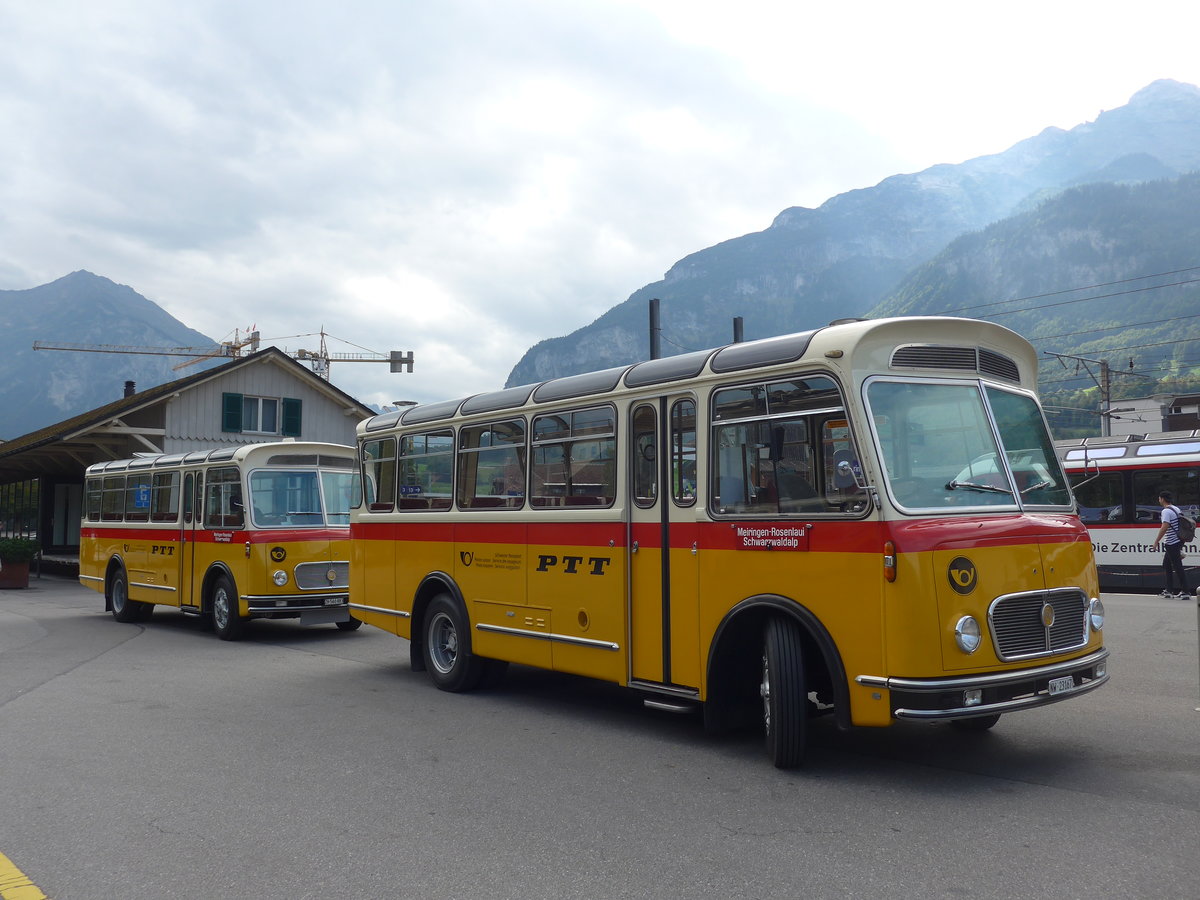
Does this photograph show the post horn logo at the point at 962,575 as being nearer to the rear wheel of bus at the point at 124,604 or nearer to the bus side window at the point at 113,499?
the rear wheel of bus at the point at 124,604

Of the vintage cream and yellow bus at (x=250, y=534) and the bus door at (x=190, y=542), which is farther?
the bus door at (x=190, y=542)

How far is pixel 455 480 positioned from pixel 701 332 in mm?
184664

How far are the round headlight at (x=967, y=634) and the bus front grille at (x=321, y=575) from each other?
10.1 m

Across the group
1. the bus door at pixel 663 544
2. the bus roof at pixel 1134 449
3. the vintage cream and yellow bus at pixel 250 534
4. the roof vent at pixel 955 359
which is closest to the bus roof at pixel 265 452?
the vintage cream and yellow bus at pixel 250 534

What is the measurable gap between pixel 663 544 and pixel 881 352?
216 centimetres

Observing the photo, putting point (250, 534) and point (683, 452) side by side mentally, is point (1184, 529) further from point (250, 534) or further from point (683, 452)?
point (250, 534)

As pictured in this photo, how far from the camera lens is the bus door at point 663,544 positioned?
7.29 m

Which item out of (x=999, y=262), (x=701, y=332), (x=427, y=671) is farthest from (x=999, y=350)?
(x=701, y=332)

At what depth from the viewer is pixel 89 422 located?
2942cm

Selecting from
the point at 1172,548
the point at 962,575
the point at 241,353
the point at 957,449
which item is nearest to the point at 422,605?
the point at 957,449

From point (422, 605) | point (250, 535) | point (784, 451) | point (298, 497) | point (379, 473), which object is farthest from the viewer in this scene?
point (298, 497)

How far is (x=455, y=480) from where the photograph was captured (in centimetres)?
1005

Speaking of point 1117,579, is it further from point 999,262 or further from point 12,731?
point 999,262

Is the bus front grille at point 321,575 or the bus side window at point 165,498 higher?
the bus side window at point 165,498
